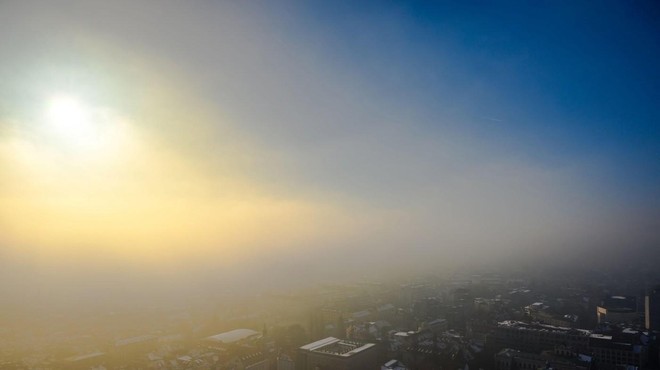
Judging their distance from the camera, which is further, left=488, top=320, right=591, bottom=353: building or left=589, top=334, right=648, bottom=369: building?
A: left=488, top=320, right=591, bottom=353: building

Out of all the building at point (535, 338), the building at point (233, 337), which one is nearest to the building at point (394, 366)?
the building at point (535, 338)

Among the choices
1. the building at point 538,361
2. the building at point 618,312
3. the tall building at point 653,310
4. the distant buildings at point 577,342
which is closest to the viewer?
the building at point 538,361

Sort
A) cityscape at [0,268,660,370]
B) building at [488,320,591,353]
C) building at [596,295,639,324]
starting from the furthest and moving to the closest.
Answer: building at [596,295,639,324] < building at [488,320,591,353] < cityscape at [0,268,660,370]

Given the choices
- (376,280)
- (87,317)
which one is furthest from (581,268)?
(87,317)

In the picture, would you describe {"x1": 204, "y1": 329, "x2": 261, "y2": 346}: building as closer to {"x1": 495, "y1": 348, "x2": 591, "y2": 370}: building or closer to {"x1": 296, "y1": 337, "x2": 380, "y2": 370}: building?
{"x1": 296, "y1": 337, "x2": 380, "y2": 370}: building

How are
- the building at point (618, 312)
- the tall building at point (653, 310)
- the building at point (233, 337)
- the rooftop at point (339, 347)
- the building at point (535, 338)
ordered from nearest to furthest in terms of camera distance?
the rooftop at point (339, 347), the building at point (535, 338), the tall building at point (653, 310), the building at point (233, 337), the building at point (618, 312)

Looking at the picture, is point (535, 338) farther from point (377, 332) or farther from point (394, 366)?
point (394, 366)

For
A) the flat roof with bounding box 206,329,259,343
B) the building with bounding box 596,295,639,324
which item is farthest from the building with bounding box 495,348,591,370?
the flat roof with bounding box 206,329,259,343

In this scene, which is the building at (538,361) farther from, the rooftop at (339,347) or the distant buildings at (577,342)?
the rooftop at (339,347)

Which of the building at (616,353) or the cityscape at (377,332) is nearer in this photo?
the building at (616,353)
